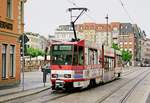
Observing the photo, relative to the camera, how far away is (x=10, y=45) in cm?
3278

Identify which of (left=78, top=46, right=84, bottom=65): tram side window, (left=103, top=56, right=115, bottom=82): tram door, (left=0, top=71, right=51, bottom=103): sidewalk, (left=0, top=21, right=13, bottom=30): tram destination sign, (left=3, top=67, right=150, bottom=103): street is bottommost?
(left=3, top=67, right=150, bottom=103): street

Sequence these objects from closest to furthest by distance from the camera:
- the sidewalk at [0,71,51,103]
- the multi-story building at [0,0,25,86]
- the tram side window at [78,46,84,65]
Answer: the sidewalk at [0,71,51,103]
the tram side window at [78,46,84,65]
the multi-story building at [0,0,25,86]

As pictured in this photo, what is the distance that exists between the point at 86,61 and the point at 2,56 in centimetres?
662

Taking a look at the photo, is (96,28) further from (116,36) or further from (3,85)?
(3,85)

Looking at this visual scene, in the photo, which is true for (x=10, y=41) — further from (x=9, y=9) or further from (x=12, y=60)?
(x=9, y=9)

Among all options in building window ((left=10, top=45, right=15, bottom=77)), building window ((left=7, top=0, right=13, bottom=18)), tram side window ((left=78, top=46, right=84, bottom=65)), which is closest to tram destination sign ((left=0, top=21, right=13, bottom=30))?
building window ((left=7, top=0, right=13, bottom=18))

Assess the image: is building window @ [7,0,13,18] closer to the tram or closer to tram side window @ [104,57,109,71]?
the tram

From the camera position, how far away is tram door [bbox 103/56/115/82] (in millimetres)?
36250

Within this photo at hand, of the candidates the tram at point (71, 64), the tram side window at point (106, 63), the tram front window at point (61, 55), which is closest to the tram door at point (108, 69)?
the tram side window at point (106, 63)

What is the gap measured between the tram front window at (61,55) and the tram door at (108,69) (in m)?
9.28

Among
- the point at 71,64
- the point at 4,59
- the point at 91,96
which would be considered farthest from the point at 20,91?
the point at 91,96

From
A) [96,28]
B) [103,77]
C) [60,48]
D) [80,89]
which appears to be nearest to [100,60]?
[103,77]

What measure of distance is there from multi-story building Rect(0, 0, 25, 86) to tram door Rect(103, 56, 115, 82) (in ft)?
22.6

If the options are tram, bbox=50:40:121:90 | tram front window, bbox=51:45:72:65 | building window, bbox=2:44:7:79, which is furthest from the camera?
building window, bbox=2:44:7:79
